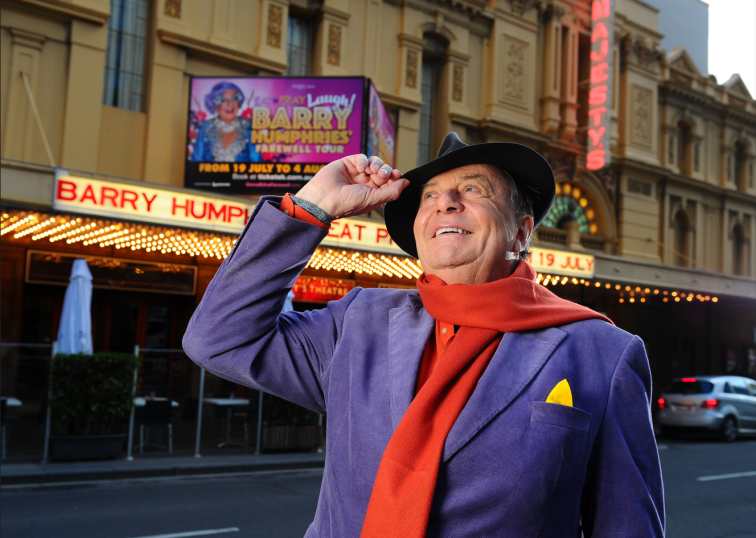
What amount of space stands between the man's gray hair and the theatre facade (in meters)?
9.92

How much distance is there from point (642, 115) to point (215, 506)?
2063 cm

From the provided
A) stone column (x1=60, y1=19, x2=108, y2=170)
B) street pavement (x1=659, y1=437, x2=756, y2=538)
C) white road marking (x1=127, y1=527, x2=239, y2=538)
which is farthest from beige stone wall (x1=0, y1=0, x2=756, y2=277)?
street pavement (x1=659, y1=437, x2=756, y2=538)

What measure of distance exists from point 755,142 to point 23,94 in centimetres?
2752

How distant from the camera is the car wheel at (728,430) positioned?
16297mm

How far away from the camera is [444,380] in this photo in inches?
63.1

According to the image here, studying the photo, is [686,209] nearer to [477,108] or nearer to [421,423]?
[477,108]

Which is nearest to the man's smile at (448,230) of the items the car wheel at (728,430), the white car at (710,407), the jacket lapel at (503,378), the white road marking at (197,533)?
the jacket lapel at (503,378)

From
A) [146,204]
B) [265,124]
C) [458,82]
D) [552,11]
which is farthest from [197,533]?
[552,11]

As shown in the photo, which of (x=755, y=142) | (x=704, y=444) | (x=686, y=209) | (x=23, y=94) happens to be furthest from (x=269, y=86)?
(x=755, y=142)

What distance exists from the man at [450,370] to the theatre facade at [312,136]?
987 centimetres

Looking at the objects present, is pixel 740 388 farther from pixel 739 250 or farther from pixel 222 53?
pixel 222 53

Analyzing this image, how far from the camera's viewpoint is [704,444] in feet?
52.0

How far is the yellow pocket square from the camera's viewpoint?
61.7 inches

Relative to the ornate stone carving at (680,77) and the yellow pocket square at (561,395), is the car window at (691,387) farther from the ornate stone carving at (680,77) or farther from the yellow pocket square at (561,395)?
the yellow pocket square at (561,395)
